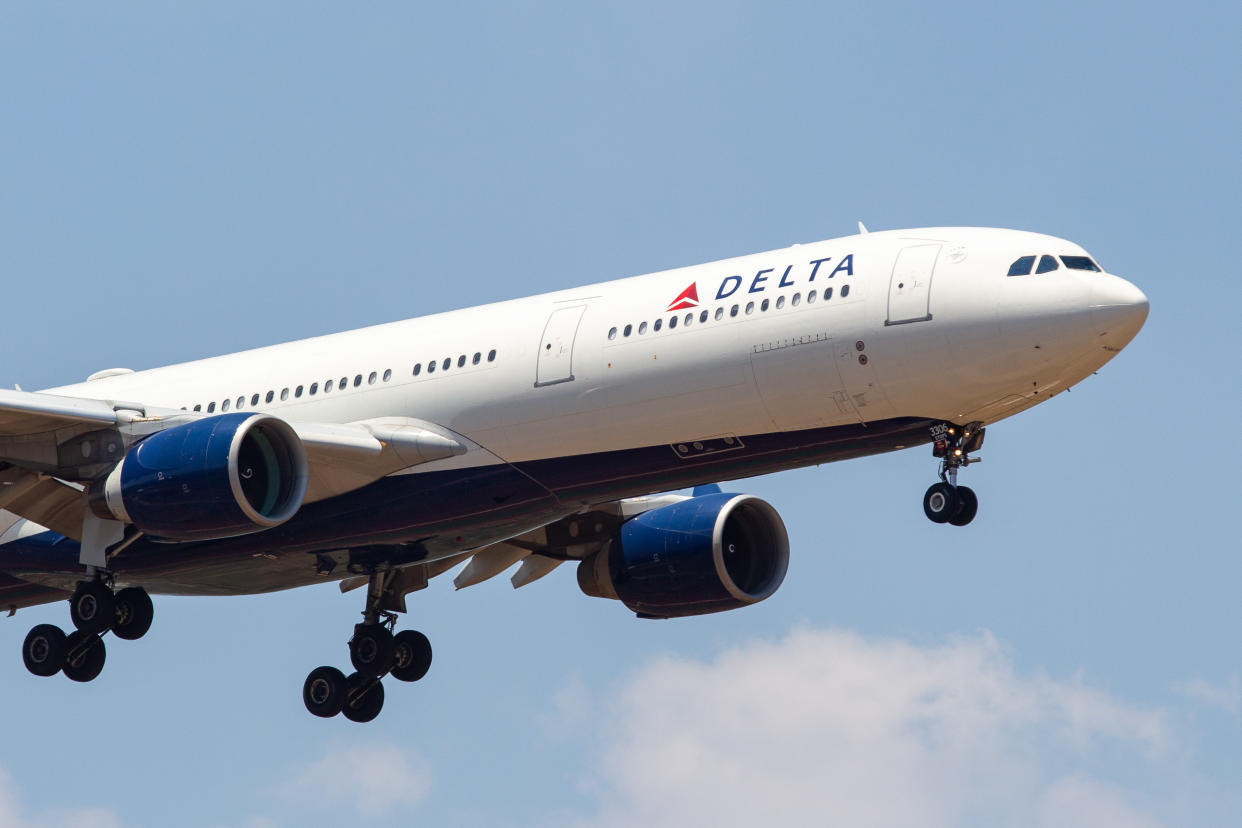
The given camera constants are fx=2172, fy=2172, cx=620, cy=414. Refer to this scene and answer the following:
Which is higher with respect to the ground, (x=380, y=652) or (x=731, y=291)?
(x=731, y=291)

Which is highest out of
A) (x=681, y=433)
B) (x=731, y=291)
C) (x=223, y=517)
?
(x=731, y=291)

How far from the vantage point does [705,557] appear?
120 feet

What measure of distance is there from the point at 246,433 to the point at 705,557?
29.2 ft

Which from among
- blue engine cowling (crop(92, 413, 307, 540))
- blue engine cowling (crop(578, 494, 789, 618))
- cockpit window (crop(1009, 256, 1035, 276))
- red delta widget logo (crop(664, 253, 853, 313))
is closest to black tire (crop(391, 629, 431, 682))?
blue engine cowling (crop(578, 494, 789, 618))

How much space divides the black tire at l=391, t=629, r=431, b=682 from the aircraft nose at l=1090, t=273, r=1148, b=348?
1477 cm

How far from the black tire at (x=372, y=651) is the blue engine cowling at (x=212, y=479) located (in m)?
6.72

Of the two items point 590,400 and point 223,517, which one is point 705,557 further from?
point 223,517

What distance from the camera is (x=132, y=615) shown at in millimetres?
35438

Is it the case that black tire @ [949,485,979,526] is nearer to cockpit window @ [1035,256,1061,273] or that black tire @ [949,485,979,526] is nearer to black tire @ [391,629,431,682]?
cockpit window @ [1035,256,1061,273]

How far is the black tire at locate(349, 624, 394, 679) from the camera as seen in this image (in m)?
37.9

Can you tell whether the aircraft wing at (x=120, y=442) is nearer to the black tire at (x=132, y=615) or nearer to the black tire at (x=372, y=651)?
the black tire at (x=132, y=615)

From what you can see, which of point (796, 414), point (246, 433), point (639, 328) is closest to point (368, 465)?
point (246, 433)

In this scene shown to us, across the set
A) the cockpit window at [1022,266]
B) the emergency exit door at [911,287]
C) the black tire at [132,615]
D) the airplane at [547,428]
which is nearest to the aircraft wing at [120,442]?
the airplane at [547,428]

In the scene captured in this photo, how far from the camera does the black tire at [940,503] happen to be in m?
29.9
